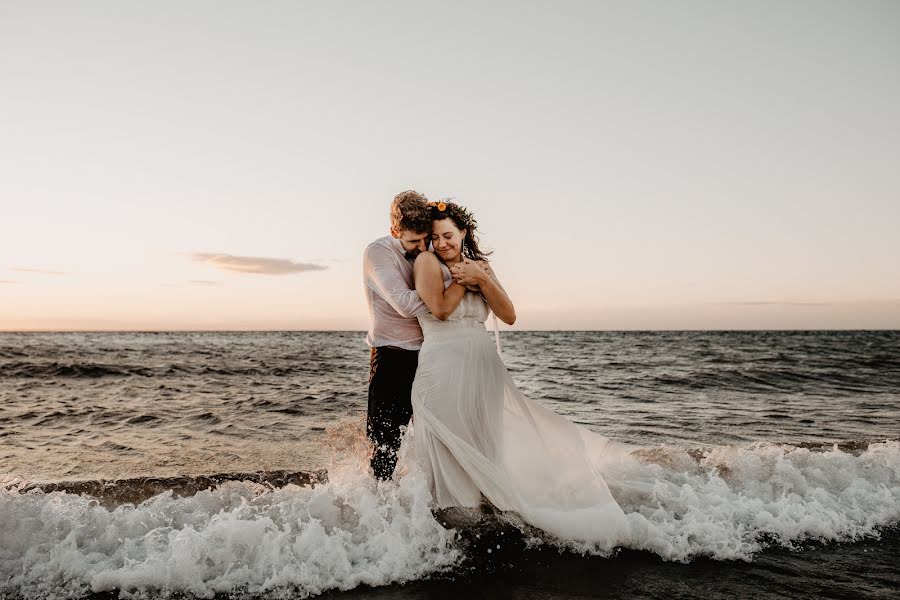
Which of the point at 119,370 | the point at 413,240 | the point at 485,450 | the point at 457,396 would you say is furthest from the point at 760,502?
the point at 119,370

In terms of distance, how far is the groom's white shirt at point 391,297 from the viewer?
3996 mm

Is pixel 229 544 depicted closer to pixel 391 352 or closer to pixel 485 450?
pixel 391 352

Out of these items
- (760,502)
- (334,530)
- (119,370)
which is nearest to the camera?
A: (334,530)

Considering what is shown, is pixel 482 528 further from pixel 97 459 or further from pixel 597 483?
pixel 97 459

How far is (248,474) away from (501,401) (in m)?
3.16

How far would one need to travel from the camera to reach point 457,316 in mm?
4113

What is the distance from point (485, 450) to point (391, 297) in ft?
4.10

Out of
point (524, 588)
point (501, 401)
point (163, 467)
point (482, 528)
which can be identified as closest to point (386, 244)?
point (501, 401)

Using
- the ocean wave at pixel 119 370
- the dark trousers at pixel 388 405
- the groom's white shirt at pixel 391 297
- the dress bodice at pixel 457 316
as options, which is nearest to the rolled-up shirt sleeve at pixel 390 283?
the groom's white shirt at pixel 391 297

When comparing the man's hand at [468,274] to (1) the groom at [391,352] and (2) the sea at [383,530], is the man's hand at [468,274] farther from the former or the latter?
(2) the sea at [383,530]

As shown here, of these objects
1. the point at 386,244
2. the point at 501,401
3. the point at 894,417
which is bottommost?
the point at 894,417

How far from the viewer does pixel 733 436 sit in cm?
897

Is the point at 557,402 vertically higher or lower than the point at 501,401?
lower

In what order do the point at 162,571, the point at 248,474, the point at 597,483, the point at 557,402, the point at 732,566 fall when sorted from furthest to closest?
the point at 557,402 < the point at 248,474 < the point at 597,483 < the point at 732,566 < the point at 162,571
